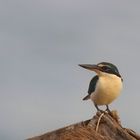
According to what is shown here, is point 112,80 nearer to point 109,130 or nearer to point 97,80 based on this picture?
point 97,80

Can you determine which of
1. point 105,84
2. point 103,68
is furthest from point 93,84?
point 103,68

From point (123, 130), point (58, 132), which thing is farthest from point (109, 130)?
point (58, 132)

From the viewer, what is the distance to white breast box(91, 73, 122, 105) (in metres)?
6.86

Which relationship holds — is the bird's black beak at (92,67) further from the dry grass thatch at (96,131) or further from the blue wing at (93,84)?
the dry grass thatch at (96,131)

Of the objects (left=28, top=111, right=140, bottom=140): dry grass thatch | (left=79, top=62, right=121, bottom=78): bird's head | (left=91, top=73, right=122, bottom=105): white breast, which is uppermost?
(left=79, top=62, right=121, bottom=78): bird's head

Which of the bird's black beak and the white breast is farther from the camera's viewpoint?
the bird's black beak

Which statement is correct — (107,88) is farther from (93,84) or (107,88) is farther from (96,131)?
(96,131)

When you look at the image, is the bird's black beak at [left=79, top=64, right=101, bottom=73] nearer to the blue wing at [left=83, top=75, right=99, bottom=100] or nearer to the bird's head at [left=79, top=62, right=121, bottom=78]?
the bird's head at [left=79, top=62, right=121, bottom=78]

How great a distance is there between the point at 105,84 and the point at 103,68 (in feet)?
1.30

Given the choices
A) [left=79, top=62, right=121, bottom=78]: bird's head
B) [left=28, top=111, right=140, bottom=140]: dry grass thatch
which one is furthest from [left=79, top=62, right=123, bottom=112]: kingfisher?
[left=28, top=111, right=140, bottom=140]: dry grass thatch

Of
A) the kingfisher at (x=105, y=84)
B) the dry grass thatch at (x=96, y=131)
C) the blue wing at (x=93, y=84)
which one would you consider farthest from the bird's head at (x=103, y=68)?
the dry grass thatch at (x=96, y=131)

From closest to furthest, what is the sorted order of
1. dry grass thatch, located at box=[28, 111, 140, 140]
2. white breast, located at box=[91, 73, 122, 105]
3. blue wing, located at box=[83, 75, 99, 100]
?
1. dry grass thatch, located at box=[28, 111, 140, 140]
2. white breast, located at box=[91, 73, 122, 105]
3. blue wing, located at box=[83, 75, 99, 100]

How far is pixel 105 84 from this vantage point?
270 inches

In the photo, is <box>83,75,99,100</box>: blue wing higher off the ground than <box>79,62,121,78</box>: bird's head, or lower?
lower
